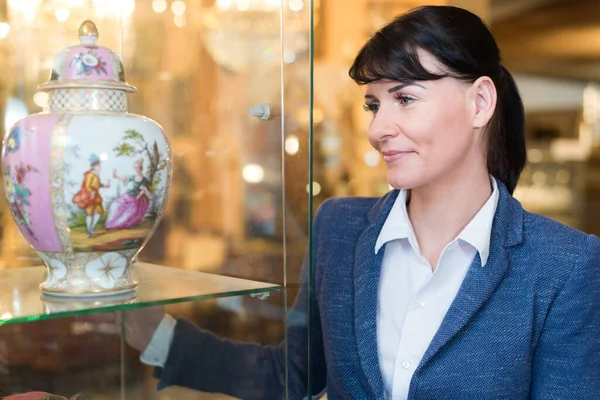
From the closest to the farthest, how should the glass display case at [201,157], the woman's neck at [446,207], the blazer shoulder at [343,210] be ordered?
the glass display case at [201,157] → the woman's neck at [446,207] → the blazer shoulder at [343,210]

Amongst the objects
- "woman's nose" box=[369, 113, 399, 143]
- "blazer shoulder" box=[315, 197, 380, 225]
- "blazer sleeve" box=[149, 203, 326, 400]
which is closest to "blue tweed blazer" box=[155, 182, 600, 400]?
"blazer sleeve" box=[149, 203, 326, 400]

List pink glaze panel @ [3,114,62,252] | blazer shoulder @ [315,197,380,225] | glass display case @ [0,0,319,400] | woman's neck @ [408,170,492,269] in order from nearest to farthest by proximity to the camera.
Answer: pink glaze panel @ [3,114,62,252] < glass display case @ [0,0,319,400] < woman's neck @ [408,170,492,269] < blazer shoulder @ [315,197,380,225]

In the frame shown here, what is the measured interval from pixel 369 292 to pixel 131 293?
0.49 metres

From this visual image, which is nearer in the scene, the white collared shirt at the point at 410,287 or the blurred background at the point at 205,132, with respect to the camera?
the blurred background at the point at 205,132

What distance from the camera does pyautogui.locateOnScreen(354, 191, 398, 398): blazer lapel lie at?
109 centimetres

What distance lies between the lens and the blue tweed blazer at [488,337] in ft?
3.24

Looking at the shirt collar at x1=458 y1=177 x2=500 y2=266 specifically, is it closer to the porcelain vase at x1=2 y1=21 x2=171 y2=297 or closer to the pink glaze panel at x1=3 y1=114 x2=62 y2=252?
the porcelain vase at x1=2 y1=21 x2=171 y2=297

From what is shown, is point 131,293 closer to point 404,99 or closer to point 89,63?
point 89,63

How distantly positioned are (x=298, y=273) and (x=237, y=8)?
374 mm

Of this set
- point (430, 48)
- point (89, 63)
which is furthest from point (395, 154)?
point (89, 63)

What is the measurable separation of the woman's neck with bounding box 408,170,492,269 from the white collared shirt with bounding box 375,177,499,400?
0.02 m

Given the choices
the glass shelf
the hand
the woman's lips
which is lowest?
the hand

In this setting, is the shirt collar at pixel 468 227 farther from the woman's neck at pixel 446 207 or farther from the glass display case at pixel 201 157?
the glass display case at pixel 201 157

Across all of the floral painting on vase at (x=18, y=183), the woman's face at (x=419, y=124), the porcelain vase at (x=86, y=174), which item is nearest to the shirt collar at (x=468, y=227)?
the woman's face at (x=419, y=124)
